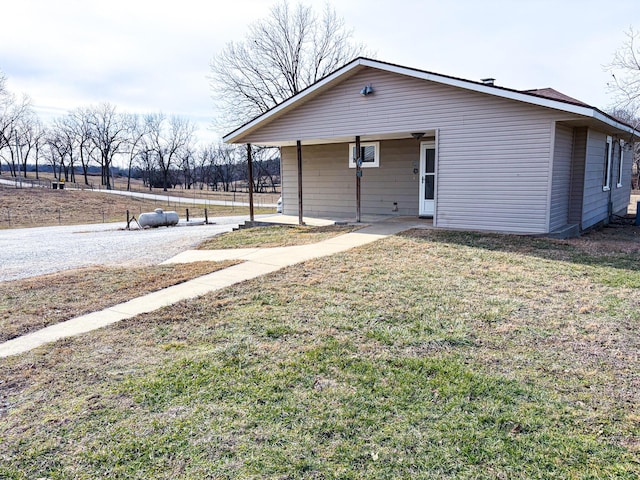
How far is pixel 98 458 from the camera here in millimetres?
2434

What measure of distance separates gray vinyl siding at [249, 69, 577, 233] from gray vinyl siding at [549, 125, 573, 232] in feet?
1.81

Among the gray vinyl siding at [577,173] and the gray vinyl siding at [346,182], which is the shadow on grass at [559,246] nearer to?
the gray vinyl siding at [577,173]

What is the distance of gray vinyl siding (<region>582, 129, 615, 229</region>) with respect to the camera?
10.9 m

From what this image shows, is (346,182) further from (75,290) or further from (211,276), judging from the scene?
(75,290)

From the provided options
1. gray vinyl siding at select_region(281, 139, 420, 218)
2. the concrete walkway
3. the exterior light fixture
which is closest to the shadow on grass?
the concrete walkway

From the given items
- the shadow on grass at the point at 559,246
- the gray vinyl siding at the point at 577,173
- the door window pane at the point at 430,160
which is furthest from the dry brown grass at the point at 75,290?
the gray vinyl siding at the point at 577,173

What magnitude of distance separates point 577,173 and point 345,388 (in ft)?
32.7

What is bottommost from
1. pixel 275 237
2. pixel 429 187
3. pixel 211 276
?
pixel 211 276

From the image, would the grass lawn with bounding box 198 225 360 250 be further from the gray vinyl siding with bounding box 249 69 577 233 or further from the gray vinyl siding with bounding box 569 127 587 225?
the gray vinyl siding with bounding box 569 127 587 225

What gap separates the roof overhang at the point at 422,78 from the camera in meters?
8.04

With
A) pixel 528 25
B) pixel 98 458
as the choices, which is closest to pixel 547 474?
pixel 98 458

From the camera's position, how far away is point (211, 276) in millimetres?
6559

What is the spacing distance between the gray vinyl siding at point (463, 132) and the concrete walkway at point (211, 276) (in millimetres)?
1462

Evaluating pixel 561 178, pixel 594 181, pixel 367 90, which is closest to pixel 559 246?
pixel 561 178
